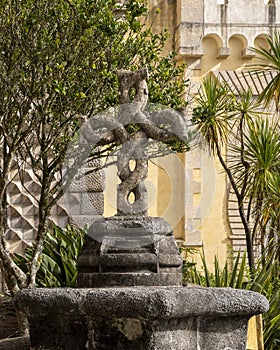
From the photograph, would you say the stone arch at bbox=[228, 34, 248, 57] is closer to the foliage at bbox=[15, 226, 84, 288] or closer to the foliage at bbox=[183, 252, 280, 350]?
the foliage at bbox=[15, 226, 84, 288]

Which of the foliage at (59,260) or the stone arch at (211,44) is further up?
the stone arch at (211,44)

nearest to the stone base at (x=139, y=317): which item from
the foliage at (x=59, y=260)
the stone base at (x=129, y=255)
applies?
the stone base at (x=129, y=255)

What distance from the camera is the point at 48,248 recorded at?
8695 millimetres

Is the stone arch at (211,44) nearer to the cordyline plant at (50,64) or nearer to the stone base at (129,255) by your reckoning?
the cordyline plant at (50,64)

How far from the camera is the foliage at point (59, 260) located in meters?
8.12

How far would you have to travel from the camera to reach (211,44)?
12844 millimetres

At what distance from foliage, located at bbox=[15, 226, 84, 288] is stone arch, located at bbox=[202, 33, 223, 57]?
4936 mm

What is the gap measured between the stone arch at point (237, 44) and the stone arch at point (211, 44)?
8.5 inches

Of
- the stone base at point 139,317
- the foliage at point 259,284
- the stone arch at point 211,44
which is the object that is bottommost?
the foliage at point 259,284

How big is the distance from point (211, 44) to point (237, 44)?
1.55ft

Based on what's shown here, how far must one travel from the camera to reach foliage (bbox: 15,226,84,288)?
8117 mm

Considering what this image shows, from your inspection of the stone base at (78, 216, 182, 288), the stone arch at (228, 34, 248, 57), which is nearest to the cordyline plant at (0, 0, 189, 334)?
the stone base at (78, 216, 182, 288)

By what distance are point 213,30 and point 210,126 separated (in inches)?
109

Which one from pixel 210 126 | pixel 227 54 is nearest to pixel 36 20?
pixel 210 126
